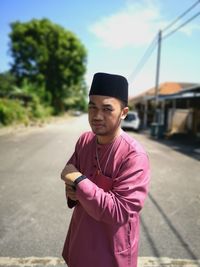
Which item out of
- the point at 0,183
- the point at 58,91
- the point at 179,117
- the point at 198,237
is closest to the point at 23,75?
the point at 58,91

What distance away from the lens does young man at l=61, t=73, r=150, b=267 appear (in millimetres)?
1525

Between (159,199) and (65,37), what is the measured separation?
4194 cm

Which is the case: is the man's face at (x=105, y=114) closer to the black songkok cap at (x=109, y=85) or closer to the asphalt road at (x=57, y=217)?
the black songkok cap at (x=109, y=85)

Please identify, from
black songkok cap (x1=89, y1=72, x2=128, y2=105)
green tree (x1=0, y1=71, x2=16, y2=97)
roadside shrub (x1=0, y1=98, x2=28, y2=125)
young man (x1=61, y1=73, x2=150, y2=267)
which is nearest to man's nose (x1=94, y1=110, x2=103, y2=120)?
young man (x1=61, y1=73, x2=150, y2=267)

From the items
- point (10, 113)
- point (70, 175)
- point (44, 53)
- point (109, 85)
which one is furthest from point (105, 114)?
point (44, 53)

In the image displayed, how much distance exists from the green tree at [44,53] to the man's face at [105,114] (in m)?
40.9

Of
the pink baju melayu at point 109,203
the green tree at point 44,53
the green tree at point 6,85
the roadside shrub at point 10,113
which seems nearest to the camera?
the pink baju melayu at point 109,203

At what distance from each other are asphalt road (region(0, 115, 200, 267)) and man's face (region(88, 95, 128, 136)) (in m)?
2.40

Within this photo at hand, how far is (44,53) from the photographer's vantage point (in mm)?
42719

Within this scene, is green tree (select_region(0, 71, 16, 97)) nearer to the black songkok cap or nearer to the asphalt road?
the asphalt road

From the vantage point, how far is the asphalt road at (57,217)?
3.79m

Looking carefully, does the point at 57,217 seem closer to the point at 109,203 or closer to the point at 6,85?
the point at 109,203

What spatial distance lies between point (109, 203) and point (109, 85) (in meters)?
0.62

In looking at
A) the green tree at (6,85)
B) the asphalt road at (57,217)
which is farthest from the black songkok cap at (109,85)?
the green tree at (6,85)
